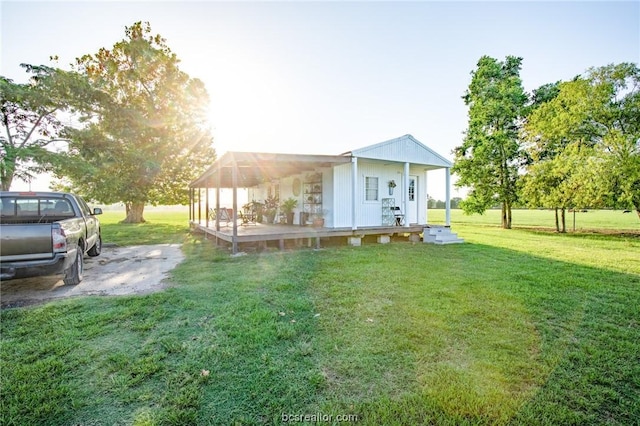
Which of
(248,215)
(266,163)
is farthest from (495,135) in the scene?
(248,215)

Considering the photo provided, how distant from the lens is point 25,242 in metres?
4.44

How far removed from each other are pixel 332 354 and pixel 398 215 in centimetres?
937

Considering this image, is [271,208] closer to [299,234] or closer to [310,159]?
[299,234]

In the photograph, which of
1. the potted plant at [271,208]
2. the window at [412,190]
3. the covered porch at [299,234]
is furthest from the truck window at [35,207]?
the window at [412,190]

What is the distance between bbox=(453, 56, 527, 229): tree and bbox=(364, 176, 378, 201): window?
433 inches

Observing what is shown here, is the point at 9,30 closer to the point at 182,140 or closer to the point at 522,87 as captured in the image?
the point at 182,140

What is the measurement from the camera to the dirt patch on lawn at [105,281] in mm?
4988

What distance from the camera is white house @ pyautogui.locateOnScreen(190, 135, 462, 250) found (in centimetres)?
1045

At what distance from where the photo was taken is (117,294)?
5.04 meters

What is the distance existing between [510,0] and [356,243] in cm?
878

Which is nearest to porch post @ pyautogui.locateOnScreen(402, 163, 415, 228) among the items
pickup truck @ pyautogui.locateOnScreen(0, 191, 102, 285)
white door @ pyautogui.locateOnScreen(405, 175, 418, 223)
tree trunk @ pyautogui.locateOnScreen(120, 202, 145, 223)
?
white door @ pyautogui.locateOnScreen(405, 175, 418, 223)

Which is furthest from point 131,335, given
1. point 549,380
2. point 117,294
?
point 549,380

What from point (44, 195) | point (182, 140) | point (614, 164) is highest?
point (182, 140)

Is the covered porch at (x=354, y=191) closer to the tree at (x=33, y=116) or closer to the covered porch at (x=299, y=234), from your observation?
the covered porch at (x=299, y=234)
